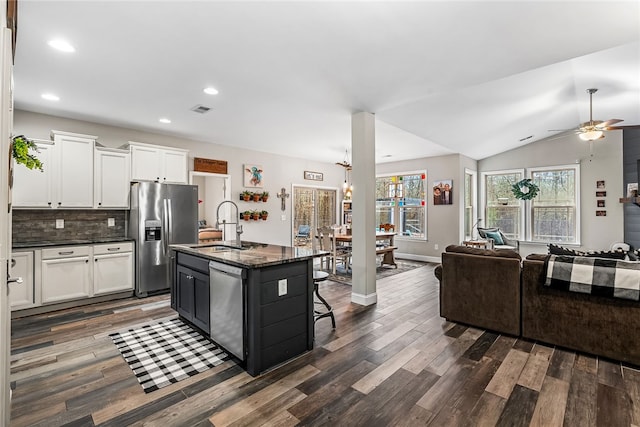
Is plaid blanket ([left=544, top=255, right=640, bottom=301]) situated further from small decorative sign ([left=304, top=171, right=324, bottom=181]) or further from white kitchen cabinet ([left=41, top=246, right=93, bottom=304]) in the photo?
small decorative sign ([left=304, top=171, right=324, bottom=181])

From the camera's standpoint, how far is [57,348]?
2.86m

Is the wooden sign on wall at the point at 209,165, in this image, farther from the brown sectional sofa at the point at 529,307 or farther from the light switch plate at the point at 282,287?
the brown sectional sofa at the point at 529,307

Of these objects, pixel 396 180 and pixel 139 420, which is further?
pixel 396 180

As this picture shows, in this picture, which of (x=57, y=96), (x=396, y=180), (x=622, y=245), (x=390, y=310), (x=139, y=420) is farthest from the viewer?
(x=396, y=180)

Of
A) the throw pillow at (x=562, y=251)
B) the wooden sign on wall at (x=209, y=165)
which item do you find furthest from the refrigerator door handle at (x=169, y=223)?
A: the throw pillow at (x=562, y=251)

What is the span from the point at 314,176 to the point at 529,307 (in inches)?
227

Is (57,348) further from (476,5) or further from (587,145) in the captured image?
(587,145)

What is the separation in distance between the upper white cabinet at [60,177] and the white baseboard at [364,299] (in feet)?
12.7

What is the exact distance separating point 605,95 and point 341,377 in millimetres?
5902

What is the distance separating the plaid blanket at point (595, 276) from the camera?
2.47m

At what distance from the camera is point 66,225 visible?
14.3 ft

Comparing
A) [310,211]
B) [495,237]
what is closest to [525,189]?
[495,237]

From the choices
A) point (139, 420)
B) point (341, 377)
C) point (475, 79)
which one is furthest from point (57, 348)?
point (475, 79)

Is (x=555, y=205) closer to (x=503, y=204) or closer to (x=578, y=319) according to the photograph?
(x=503, y=204)
